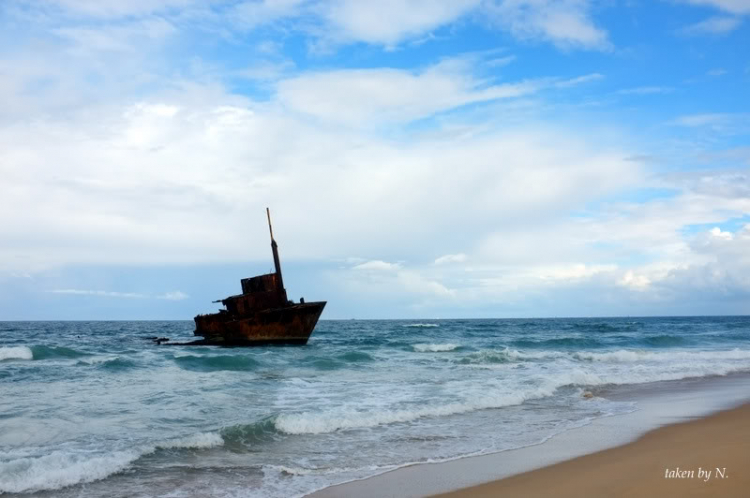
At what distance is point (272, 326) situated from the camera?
90.7ft

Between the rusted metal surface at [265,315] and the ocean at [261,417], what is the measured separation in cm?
637

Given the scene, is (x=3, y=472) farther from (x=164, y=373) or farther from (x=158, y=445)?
(x=164, y=373)

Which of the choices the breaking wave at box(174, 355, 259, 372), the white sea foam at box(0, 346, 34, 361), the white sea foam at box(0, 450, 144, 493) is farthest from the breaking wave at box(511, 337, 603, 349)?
the white sea foam at box(0, 450, 144, 493)

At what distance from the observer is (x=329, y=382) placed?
16.3 metres

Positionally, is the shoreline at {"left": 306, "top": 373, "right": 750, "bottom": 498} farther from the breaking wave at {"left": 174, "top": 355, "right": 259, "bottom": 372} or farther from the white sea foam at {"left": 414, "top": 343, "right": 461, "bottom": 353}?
the white sea foam at {"left": 414, "top": 343, "right": 461, "bottom": 353}

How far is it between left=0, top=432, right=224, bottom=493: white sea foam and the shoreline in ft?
9.40

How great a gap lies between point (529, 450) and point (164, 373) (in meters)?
12.7

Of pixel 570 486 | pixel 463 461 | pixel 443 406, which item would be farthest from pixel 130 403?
pixel 570 486

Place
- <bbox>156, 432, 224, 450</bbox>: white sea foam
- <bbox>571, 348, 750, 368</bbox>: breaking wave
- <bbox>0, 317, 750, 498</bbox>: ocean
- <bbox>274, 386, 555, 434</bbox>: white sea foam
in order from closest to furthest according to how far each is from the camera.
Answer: <bbox>0, 317, 750, 498</bbox>: ocean → <bbox>156, 432, 224, 450</bbox>: white sea foam → <bbox>274, 386, 555, 434</bbox>: white sea foam → <bbox>571, 348, 750, 368</bbox>: breaking wave

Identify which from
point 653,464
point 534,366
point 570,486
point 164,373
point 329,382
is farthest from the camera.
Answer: point 534,366

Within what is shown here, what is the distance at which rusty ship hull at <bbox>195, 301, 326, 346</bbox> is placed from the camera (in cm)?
2756

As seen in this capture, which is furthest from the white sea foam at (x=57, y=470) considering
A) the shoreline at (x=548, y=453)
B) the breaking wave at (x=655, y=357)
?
the breaking wave at (x=655, y=357)

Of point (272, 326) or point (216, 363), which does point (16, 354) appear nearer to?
point (216, 363)

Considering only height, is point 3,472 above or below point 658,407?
above
